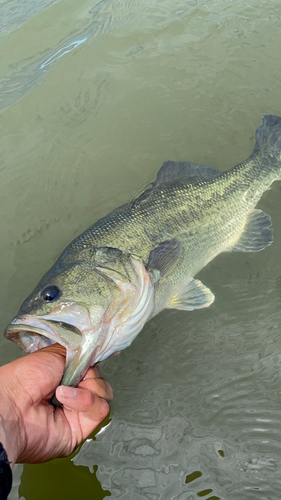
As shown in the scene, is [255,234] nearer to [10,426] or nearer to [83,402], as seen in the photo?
[83,402]

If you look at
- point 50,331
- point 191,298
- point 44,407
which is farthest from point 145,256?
point 44,407

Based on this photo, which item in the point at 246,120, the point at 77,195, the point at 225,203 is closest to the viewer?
the point at 225,203

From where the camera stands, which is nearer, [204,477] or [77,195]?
[204,477]

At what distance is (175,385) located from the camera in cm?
323

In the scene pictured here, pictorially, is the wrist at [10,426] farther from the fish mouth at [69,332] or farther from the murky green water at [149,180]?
the murky green water at [149,180]

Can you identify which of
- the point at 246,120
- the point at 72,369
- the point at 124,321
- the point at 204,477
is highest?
the point at 72,369

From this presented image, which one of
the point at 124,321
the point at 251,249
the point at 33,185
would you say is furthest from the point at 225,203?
the point at 33,185

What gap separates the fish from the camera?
2.55m

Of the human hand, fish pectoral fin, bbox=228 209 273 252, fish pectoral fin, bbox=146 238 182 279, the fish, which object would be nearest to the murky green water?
fish pectoral fin, bbox=228 209 273 252

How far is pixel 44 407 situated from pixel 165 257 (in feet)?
4.85

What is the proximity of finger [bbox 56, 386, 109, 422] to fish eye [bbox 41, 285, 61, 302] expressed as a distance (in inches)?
25.0

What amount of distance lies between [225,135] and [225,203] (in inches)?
69.1

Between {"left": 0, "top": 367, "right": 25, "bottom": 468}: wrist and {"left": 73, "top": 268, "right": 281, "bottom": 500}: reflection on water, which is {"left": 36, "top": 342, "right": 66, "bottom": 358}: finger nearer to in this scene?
{"left": 0, "top": 367, "right": 25, "bottom": 468}: wrist

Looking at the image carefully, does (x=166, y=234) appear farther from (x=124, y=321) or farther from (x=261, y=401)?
(x=261, y=401)
